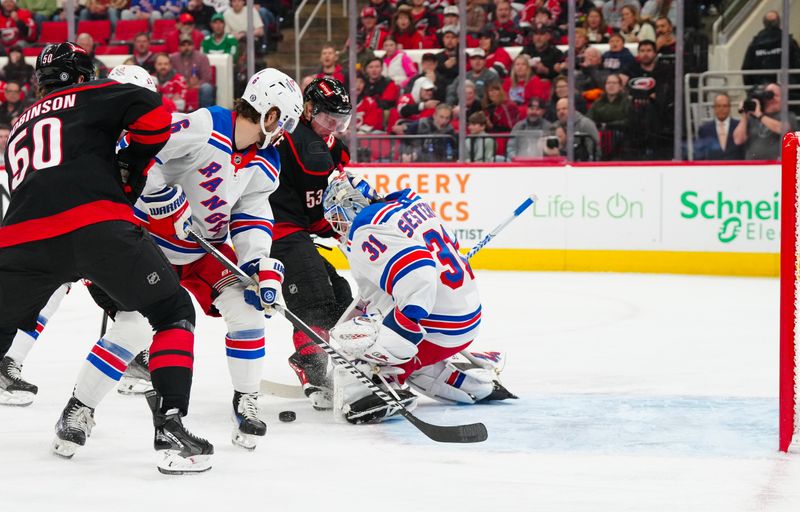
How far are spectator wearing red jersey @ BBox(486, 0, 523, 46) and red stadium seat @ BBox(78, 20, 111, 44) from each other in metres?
3.02

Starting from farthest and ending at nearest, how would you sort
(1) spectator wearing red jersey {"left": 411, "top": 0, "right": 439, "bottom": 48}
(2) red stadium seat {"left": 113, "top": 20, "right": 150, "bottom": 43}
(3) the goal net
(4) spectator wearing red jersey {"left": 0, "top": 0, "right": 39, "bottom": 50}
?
(2) red stadium seat {"left": 113, "top": 20, "right": 150, "bottom": 43}
(4) spectator wearing red jersey {"left": 0, "top": 0, "right": 39, "bottom": 50}
(1) spectator wearing red jersey {"left": 411, "top": 0, "right": 439, "bottom": 48}
(3) the goal net

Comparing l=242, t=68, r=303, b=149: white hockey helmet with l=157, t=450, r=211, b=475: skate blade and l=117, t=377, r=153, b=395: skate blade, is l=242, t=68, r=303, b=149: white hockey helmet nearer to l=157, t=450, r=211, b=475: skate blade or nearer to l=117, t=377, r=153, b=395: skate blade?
l=157, t=450, r=211, b=475: skate blade

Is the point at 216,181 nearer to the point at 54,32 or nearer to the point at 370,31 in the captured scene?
the point at 370,31

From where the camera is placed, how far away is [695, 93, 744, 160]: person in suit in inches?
304

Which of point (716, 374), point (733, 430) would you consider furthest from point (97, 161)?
point (716, 374)

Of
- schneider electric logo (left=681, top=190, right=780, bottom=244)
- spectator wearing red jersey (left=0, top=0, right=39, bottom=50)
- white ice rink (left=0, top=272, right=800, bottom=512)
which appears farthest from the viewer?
spectator wearing red jersey (left=0, top=0, right=39, bottom=50)

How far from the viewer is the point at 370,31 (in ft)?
27.7

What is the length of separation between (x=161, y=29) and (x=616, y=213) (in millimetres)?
3892

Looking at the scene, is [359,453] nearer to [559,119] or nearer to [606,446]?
[606,446]

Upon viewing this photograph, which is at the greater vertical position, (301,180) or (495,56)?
(495,56)

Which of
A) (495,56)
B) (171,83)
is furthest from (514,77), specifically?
(171,83)

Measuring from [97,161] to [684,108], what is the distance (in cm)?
578

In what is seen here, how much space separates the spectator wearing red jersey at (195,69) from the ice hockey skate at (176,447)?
586cm

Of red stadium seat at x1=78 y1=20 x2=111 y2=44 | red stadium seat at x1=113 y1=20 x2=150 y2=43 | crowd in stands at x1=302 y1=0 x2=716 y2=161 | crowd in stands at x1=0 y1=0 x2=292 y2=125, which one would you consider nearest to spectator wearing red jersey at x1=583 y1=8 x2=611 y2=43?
crowd in stands at x1=302 y1=0 x2=716 y2=161
